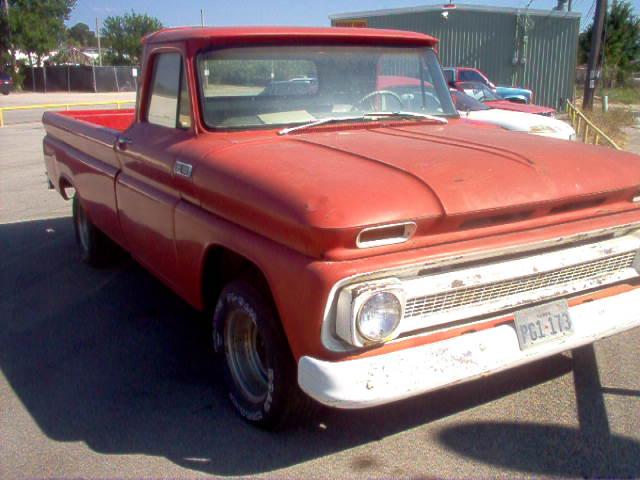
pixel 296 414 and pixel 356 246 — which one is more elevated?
pixel 356 246

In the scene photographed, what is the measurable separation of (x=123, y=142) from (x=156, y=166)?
64 centimetres

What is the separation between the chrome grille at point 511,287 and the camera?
2.93 metres

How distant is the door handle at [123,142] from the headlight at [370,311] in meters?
2.32

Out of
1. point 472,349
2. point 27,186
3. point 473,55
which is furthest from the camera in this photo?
point 473,55

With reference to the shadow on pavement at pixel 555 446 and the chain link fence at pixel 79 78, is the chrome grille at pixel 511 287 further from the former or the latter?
the chain link fence at pixel 79 78

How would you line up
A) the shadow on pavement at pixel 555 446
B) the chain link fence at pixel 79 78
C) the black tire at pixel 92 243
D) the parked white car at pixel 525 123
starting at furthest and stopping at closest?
the chain link fence at pixel 79 78 → the parked white car at pixel 525 123 → the black tire at pixel 92 243 → the shadow on pavement at pixel 555 446

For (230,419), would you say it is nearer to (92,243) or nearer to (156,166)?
(156,166)

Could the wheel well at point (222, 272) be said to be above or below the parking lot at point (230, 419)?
above

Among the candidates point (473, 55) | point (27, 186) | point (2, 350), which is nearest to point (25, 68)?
point (473, 55)

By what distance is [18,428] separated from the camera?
354 cm

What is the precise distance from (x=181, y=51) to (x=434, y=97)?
5.44 ft

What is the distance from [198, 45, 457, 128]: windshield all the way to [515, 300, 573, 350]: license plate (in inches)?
64.5

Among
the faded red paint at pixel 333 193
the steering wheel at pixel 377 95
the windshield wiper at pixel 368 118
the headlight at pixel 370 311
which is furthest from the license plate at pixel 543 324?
the steering wheel at pixel 377 95

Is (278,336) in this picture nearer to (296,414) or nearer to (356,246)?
(296,414)
